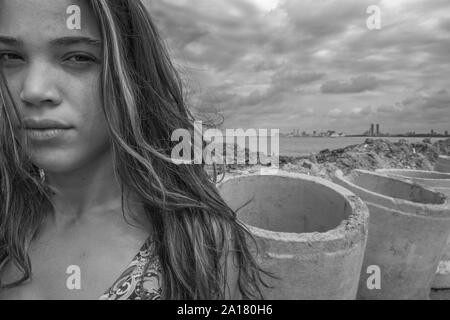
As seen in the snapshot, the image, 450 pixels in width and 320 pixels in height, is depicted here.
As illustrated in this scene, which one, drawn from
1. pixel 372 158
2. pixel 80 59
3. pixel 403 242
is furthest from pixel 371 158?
pixel 80 59

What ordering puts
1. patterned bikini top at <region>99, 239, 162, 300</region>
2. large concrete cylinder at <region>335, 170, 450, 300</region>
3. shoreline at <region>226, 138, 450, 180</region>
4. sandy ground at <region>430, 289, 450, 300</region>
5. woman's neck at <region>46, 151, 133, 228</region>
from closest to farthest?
patterned bikini top at <region>99, 239, 162, 300</region> < woman's neck at <region>46, 151, 133, 228</region> < large concrete cylinder at <region>335, 170, 450, 300</region> < sandy ground at <region>430, 289, 450, 300</region> < shoreline at <region>226, 138, 450, 180</region>

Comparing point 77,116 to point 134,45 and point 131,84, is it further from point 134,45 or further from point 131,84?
point 134,45

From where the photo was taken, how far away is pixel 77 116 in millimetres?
1102

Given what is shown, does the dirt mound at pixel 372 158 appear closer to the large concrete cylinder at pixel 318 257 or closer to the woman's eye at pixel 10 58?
the large concrete cylinder at pixel 318 257

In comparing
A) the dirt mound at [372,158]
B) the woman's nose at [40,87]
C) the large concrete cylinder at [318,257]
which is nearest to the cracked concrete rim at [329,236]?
the large concrete cylinder at [318,257]

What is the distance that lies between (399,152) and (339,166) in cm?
502

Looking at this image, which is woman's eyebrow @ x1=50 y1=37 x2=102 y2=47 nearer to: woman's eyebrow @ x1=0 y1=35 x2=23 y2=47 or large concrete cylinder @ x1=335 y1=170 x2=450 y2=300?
woman's eyebrow @ x1=0 y1=35 x2=23 y2=47

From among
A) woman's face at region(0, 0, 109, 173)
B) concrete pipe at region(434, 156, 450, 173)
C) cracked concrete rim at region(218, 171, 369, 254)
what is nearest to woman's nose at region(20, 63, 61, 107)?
woman's face at region(0, 0, 109, 173)

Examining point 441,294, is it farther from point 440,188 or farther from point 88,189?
point 88,189

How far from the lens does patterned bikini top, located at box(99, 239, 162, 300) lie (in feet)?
3.92

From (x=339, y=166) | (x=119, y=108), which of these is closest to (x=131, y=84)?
(x=119, y=108)

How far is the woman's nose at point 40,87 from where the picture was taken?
3.37 ft

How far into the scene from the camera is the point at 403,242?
4.00m

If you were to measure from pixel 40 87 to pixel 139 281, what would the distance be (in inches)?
29.8
